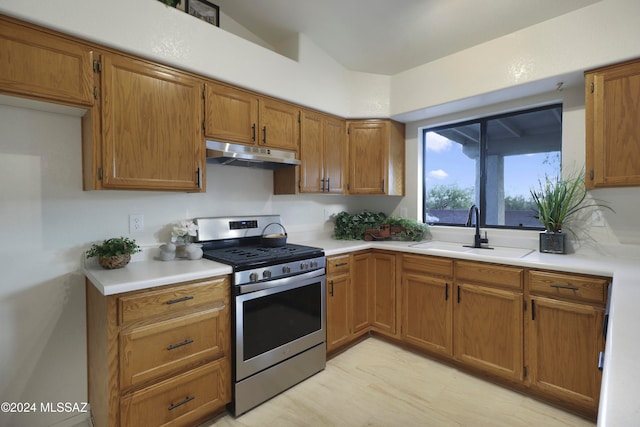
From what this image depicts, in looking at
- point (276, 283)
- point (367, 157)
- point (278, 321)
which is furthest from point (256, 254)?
point (367, 157)

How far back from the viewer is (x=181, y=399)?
174 cm

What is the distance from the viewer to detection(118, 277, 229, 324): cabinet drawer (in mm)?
1543

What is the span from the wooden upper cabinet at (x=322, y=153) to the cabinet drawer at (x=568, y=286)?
1.81 metres

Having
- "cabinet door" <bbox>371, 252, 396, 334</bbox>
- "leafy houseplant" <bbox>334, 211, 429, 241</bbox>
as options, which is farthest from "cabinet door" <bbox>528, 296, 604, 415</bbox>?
"leafy houseplant" <bbox>334, 211, 429, 241</bbox>

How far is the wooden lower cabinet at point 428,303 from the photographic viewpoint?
8.12ft

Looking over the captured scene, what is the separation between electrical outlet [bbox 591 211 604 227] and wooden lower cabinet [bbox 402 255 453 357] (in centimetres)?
106

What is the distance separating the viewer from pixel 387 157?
321 centimetres

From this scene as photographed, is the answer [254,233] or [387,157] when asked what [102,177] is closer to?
[254,233]

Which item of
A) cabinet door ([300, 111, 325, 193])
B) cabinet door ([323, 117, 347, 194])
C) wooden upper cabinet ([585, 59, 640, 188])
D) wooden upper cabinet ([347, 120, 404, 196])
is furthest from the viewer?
wooden upper cabinet ([347, 120, 404, 196])

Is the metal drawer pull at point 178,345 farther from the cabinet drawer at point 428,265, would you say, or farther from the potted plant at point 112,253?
the cabinet drawer at point 428,265

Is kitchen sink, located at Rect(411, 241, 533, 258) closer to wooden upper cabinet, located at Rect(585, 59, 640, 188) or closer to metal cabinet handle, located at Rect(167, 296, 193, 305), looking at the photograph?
wooden upper cabinet, located at Rect(585, 59, 640, 188)

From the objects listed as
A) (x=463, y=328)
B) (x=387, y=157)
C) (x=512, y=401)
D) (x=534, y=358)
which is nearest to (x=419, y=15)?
(x=387, y=157)

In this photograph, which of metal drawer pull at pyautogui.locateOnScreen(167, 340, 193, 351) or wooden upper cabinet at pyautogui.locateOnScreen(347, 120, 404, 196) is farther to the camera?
wooden upper cabinet at pyautogui.locateOnScreen(347, 120, 404, 196)

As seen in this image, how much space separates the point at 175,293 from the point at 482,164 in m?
2.90
